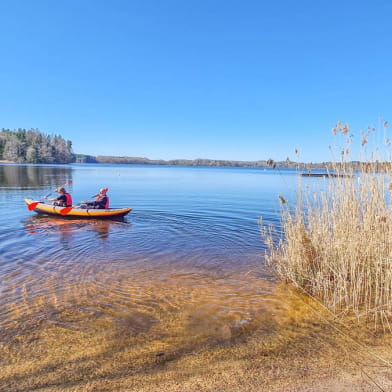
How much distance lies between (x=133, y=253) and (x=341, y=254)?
5.44 meters

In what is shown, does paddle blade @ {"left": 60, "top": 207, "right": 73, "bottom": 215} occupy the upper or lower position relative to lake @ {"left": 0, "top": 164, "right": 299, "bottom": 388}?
upper

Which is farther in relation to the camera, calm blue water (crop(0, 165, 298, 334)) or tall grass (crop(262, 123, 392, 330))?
calm blue water (crop(0, 165, 298, 334))

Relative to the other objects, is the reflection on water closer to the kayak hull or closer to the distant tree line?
the kayak hull

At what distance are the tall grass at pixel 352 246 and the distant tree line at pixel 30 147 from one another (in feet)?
302

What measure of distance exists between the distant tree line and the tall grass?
92092 millimetres

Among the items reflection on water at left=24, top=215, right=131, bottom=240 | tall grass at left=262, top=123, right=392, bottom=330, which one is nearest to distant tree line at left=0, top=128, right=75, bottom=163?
reflection on water at left=24, top=215, right=131, bottom=240

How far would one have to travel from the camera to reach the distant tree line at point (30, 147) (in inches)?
3179

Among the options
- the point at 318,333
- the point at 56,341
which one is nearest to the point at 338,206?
the point at 318,333

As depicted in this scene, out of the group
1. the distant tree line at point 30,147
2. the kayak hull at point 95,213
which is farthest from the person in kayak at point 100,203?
the distant tree line at point 30,147

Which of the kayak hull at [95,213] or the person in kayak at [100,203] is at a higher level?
the person in kayak at [100,203]

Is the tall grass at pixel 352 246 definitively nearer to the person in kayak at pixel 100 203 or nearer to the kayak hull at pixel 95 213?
the kayak hull at pixel 95 213

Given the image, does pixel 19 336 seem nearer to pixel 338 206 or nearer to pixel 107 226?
pixel 338 206

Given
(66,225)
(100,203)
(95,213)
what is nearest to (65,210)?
(66,225)

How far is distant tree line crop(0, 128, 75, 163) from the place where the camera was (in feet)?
265
